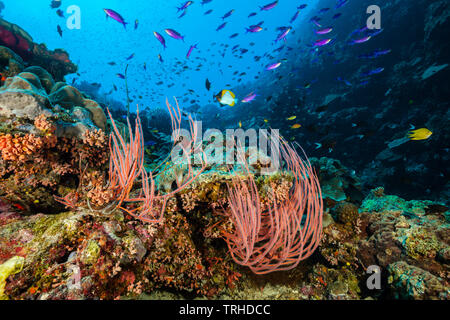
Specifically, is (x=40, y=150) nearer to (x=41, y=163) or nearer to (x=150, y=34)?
(x=41, y=163)

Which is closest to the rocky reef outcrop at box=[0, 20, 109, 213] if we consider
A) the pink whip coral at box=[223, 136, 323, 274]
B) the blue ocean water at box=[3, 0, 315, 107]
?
the pink whip coral at box=[223, 136, 323, 274]

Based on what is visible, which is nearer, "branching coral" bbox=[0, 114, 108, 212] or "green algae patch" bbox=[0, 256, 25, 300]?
"green algae patch" bbox=[0, 256, 25, 300]

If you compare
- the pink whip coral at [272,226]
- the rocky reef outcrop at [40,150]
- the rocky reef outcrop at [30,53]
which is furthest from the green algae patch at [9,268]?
the rocky reef outcrop at [30,53]

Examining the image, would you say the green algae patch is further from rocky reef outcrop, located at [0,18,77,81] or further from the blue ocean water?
the blue ocean water

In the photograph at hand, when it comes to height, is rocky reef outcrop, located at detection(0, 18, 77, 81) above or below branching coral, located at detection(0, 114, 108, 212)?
above

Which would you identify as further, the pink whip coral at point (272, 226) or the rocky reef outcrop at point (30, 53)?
the rocky reef outcrop at point (30, 53)

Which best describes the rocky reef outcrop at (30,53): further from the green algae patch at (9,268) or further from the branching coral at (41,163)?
the green algae patch at (9,268)

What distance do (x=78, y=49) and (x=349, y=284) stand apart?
367 feet

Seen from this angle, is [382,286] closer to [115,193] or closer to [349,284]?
[349,284]

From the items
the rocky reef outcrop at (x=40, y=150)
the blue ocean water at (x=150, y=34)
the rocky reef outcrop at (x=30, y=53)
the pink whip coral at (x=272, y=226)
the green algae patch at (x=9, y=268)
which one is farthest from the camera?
the blue ocean water at (x=150, y=34)

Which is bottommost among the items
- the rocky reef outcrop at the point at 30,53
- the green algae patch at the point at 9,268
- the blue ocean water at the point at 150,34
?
the green algae patch at the point at 9,268

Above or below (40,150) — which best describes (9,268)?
below

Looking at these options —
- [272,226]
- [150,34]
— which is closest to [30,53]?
[272,226]

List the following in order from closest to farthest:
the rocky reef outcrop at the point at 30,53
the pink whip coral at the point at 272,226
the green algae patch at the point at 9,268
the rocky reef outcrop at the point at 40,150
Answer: the green algae patch at the point at 9,268
the pink whip coral at the point at 272,226
the rocky reef outcrop at the point at 40,150
the rocky reef outcrop at the point at 30,53
